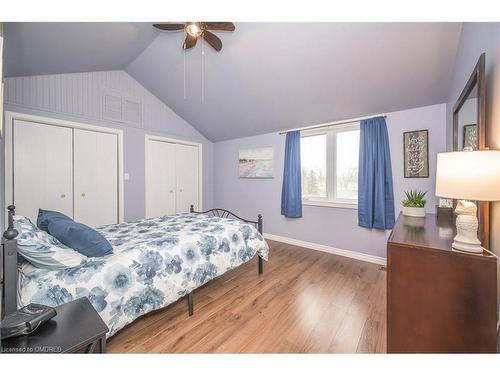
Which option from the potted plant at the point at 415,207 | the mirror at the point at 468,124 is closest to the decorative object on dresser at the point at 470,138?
the mirror at the point at 468,124

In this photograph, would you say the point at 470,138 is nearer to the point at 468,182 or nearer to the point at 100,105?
the point at 468,182

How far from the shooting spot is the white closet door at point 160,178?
3.93m

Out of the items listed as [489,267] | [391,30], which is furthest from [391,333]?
[391,30]

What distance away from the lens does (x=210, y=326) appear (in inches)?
66.2

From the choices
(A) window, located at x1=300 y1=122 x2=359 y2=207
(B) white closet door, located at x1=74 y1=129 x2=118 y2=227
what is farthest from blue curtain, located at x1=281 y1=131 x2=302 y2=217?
(B) white closet door, located at x1=74 y1=129 x2=118 y2=227

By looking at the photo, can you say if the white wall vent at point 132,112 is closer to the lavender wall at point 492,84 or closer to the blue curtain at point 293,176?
the blue curtain at point 293,176

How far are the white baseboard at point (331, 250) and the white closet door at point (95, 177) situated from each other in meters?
2.88

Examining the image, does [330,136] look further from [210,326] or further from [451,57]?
[210,326]

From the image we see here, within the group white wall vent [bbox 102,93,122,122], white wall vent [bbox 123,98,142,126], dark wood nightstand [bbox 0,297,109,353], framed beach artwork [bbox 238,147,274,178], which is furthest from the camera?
framed beach artwork [bbox 238,147,274,178]

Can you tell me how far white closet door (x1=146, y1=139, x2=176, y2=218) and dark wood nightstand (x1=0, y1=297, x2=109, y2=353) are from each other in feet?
10.2

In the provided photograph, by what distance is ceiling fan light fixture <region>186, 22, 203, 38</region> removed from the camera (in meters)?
1.90

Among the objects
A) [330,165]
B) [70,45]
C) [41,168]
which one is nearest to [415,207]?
[330,165]

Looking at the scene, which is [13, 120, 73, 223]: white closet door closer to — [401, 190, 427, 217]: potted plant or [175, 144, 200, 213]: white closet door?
[175, 144, 200, 213]: white closet door
